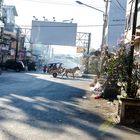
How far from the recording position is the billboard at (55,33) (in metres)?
76.9

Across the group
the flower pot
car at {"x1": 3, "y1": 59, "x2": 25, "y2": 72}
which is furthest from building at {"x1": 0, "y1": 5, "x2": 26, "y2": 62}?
the flower pot

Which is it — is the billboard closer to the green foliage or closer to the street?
the street

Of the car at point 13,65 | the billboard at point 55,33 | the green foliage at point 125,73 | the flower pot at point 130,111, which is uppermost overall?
the billboard at point 55,33

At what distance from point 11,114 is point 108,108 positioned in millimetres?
4965

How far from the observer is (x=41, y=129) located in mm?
12117

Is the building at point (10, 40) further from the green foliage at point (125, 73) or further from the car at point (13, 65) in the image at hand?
the green foliage at point (125, 73)

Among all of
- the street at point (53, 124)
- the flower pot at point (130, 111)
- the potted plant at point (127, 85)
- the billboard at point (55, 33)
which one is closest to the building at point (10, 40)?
the billboard at point (55, 33)

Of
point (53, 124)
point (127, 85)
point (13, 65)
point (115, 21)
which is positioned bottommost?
point (13, 65)

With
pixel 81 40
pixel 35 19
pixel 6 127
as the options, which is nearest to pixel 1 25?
pixel 35 19

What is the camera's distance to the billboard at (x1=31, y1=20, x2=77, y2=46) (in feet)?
252

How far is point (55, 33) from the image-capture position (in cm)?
7738

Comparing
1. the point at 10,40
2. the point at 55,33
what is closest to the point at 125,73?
the point at 55,33

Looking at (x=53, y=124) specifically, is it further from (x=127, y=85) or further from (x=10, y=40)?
(x=10, y=40)

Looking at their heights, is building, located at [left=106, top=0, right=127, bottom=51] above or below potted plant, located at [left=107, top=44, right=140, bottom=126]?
above
